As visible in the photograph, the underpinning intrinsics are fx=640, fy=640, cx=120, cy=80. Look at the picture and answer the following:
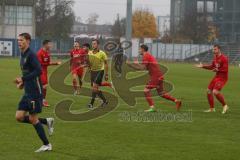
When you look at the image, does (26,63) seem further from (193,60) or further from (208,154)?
(193,60)

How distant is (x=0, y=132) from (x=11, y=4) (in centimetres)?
9503

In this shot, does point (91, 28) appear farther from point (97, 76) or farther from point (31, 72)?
point (31, 72)

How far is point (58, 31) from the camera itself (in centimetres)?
11138

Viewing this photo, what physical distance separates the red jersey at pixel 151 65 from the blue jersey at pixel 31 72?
7648 millimetres

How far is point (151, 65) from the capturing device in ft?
63.9

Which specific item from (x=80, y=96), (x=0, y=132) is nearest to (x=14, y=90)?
(x=80, y=96)

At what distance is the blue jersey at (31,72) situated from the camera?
11.6m

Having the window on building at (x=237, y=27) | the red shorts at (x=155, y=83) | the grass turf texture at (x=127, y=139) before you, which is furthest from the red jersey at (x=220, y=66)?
the window on building at (x=237, y=27)

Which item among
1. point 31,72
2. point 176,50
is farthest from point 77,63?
point 176,50

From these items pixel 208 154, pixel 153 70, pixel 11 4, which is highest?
pixel 11 4

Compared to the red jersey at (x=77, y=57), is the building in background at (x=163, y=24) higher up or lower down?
higher up

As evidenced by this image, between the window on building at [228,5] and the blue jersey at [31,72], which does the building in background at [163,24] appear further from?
the blue jersey at [31,72]

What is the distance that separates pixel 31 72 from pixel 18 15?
98.0m

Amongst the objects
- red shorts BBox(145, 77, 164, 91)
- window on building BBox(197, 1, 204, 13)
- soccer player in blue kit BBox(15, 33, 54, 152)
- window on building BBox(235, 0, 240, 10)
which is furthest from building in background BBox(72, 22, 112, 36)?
soccer player in blue kit BBox(15, 33, 54, 152)
